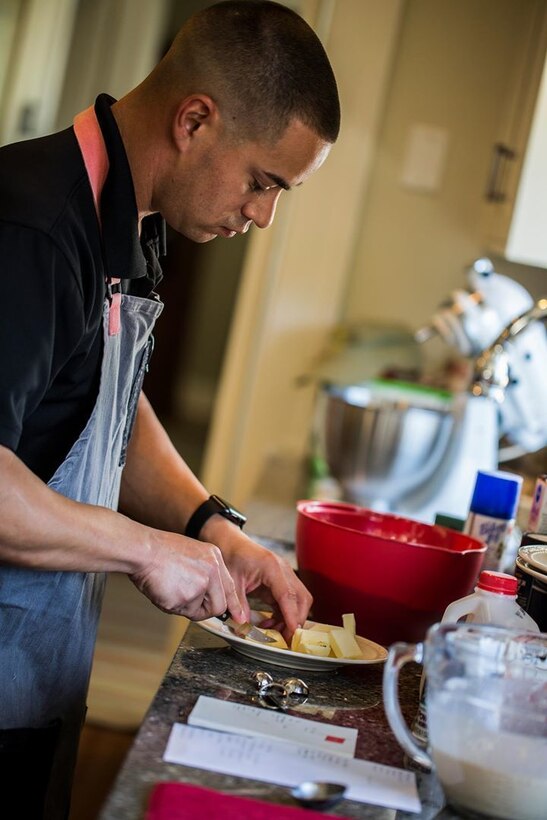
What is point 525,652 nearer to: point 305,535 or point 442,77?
point 305,535

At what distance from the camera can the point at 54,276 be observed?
110cm

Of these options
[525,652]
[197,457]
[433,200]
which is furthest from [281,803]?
[197,457]

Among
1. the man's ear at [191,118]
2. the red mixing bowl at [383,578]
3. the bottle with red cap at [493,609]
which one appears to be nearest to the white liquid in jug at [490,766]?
the bottle with red cap at [493,609]

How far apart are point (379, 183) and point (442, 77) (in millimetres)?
411

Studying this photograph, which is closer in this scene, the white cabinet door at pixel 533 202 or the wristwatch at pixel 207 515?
the wristwatch at pixel 207 515

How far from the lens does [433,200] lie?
12.5 feet

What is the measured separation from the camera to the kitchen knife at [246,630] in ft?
4.18

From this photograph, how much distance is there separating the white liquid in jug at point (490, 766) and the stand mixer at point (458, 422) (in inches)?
48.2

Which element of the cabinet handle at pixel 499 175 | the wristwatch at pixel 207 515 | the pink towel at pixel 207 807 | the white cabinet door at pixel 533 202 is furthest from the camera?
the cabinet handle at pixel 499 175

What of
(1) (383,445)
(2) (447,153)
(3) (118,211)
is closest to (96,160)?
(3) (118,211)

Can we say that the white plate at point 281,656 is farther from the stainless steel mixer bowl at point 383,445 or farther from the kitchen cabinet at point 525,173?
the kitchen cabinet at point 525,173

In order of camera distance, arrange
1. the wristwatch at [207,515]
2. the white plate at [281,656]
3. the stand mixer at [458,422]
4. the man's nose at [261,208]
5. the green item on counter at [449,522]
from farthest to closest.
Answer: the stand mixer at [458,422], the green item on counter at [449,522], the wristwatch at [207,515], the man's nose at [261,208], the white plate at [281,656]

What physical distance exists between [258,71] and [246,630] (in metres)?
0.65

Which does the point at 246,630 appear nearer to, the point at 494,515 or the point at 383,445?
the point at 494,515
